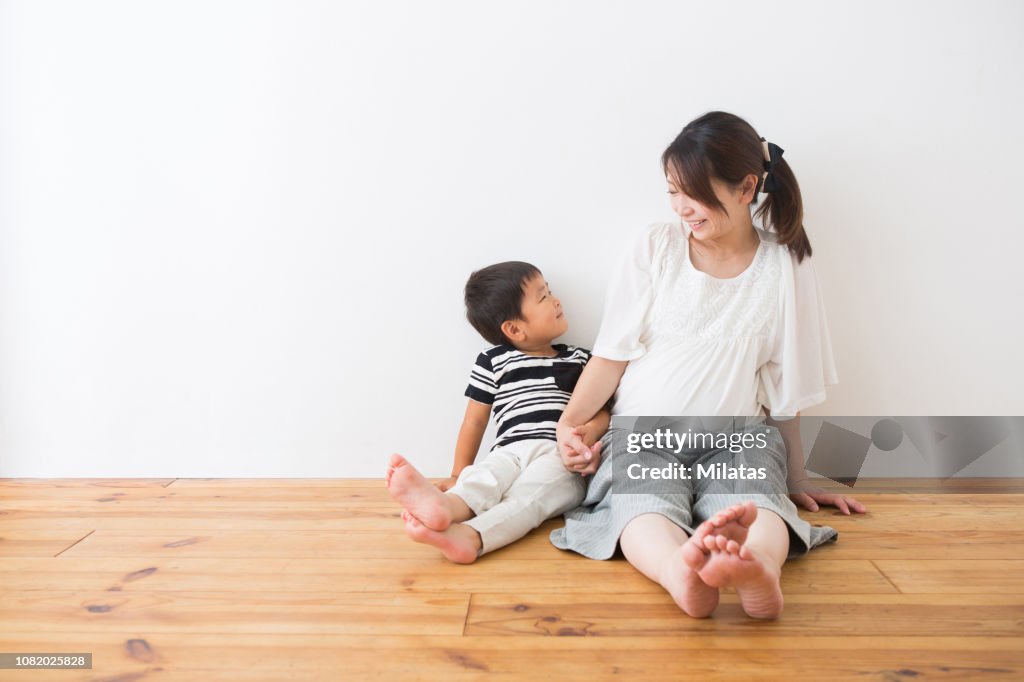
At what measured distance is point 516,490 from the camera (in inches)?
52.9

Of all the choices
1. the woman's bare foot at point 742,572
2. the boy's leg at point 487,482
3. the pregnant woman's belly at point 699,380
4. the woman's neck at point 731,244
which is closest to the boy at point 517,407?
the boy's leg at point 487,482

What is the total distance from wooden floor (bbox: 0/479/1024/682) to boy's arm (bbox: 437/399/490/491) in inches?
7.2

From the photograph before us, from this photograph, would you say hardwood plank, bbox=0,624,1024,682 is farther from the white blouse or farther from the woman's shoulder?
the woman's shoulder

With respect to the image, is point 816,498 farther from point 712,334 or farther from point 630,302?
point 630,302

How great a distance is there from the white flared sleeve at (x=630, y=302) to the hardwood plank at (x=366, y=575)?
16.0 inches

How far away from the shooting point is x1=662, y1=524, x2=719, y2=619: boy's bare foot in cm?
94

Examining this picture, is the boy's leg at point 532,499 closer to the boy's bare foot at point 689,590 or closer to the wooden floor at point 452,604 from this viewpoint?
the wooden floor at point 452,604

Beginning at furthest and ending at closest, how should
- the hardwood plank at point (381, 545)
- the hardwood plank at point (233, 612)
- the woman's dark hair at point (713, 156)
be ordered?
the woman's dark hair at point (713, 156) < the hardwood plank at point (381, 545) < the hardwood plank at point (233, 612)

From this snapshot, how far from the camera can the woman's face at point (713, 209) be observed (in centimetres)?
136

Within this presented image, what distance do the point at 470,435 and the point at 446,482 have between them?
12 cm

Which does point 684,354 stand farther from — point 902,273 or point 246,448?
point 246,448

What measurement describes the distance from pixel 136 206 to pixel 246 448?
565 millimetres

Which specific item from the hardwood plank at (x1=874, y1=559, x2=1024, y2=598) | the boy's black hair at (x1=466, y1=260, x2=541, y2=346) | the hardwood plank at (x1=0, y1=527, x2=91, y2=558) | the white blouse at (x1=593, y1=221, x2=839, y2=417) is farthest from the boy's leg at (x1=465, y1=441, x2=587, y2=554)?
the hardwood plank at (x1=0, y1=527, x2=91, y2=558)

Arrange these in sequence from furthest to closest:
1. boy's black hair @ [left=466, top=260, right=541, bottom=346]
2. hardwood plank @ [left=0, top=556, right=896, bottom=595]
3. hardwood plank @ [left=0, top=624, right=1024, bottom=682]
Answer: boy's black hair @ [left=466, top=260, right=541, bottom=346], hardwood plank @ [left=0, top=556, right=896, bottom=595], hardwood plank @ [left=0, top=624, right=1024, bottom=682]
